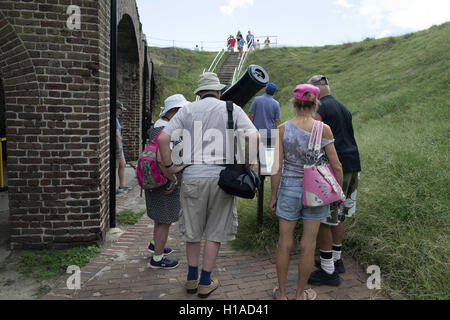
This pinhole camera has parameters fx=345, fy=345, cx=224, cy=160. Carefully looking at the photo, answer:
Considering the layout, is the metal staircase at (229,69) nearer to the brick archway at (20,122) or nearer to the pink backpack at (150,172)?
the brick archway at (20,122)

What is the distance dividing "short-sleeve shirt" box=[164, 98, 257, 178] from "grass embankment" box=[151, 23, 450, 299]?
5.33ft

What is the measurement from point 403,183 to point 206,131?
3.10 m

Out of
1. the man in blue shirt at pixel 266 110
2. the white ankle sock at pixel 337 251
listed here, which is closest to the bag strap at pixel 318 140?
the white ankle sock at pixel 337 251

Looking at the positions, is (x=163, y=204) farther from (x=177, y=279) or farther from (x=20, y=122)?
(x=20, y=122)

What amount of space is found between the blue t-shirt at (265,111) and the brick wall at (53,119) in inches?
125

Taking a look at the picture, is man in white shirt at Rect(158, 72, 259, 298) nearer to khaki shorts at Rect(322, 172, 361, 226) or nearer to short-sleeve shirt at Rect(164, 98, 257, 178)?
short-sleeve shirt at Rect(164, 98, 257, 178)

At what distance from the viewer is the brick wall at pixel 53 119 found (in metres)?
4.03

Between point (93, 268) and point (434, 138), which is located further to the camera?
point (434, 138)

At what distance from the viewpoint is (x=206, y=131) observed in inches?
120

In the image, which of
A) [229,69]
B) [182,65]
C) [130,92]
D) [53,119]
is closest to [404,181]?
[53,119]

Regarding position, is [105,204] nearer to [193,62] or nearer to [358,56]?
[358,56]

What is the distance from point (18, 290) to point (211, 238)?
2.00 meters

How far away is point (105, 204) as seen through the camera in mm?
4707
